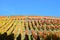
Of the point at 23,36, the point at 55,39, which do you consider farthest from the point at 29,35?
the point at 55,39

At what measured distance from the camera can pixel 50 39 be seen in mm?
17734

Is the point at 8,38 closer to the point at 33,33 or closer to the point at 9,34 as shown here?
the point at 9,34

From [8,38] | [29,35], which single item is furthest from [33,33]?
[8,38]

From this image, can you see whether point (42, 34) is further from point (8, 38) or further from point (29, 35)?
point (8, 38)

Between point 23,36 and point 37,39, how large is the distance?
87 cm

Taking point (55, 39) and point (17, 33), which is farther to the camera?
point (17, 33)

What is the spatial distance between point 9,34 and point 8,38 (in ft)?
1.63

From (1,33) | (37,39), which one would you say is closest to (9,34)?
(1,33)

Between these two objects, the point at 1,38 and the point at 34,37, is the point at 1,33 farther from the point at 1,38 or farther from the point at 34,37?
the point at 34,37

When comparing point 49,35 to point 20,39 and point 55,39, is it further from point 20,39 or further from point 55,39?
point 20,39

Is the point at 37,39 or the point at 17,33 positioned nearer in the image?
the point at 37,39

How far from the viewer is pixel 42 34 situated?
18.1 m

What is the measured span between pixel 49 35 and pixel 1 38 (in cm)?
267

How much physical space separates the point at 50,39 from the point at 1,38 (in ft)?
8.86
